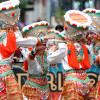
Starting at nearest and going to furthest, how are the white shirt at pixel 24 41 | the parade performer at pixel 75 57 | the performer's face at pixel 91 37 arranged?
1. the white shirt at pixel 24 41
2. the parade performer at pixel 75 57
3. the performer's face at pixel 91 37

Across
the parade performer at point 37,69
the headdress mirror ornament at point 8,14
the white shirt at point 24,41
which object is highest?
the headdress mirror ornament at point 8,14

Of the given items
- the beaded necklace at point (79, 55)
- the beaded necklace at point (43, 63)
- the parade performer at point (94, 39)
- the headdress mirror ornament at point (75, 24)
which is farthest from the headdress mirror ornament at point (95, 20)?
the beaded necklace at point (43, 63)

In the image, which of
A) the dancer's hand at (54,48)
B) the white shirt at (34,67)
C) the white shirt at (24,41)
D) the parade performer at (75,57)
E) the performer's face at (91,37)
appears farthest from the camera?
the white shirt at (34,67)

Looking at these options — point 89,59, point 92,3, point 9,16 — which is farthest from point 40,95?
point 92,3

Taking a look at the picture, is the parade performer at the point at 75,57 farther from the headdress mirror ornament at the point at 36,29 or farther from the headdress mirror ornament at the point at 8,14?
the headdress mirror ornament at the point at 8,14

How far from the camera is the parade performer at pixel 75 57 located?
5.41 metres

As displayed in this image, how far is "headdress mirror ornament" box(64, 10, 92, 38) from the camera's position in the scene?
546 centimetres

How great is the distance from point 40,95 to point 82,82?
34.1 inches

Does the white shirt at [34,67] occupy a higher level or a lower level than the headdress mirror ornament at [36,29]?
lower

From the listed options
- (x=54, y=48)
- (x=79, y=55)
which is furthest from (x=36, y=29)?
(x=79, y=55)

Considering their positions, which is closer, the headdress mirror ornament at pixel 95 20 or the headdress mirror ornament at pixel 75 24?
the headdress mirror ornament at pixel 75 24

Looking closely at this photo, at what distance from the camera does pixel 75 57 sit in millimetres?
5527

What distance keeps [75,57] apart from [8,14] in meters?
1.36

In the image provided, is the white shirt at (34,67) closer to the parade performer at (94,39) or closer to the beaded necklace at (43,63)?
the beaded necklace at (43,63)
